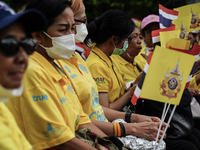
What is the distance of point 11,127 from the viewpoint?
1407 millimetres

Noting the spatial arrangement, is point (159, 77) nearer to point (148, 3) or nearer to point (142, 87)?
point (142, 87)

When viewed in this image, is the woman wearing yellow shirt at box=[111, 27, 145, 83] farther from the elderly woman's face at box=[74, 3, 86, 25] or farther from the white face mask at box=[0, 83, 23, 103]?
the white face mask at box=[0, 83, 23, 103]

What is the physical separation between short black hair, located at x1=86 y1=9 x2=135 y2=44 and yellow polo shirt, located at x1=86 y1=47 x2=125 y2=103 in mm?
192

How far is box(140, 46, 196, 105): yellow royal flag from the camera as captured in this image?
2260 mm

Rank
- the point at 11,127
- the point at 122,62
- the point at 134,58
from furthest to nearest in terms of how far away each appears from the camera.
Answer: the point at 134,58, the point at 122,62, the point at 11,127

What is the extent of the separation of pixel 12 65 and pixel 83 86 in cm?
129

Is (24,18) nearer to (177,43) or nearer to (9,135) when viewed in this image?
(9,135)

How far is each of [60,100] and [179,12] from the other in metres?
2.05

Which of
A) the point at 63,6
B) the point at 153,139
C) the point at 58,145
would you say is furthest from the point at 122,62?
the point at 58,145

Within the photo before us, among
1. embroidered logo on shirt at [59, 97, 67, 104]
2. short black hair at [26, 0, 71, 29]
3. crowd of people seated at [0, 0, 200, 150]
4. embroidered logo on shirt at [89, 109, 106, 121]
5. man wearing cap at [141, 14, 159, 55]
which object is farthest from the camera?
man wearing cap at [141, 14, 159, 55]

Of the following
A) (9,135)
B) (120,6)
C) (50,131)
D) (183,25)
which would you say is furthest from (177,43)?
(120,6)

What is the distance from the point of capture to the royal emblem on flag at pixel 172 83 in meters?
2.30

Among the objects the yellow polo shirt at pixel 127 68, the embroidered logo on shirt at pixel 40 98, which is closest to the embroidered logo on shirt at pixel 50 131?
the embroidered logo on shirt at pixel 40 98

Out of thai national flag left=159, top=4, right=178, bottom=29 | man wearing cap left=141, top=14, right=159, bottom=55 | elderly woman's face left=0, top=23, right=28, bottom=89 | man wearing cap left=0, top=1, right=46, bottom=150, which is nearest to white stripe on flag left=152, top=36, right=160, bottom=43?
thai national flag left=159, top=4, right=178, bottom=29
